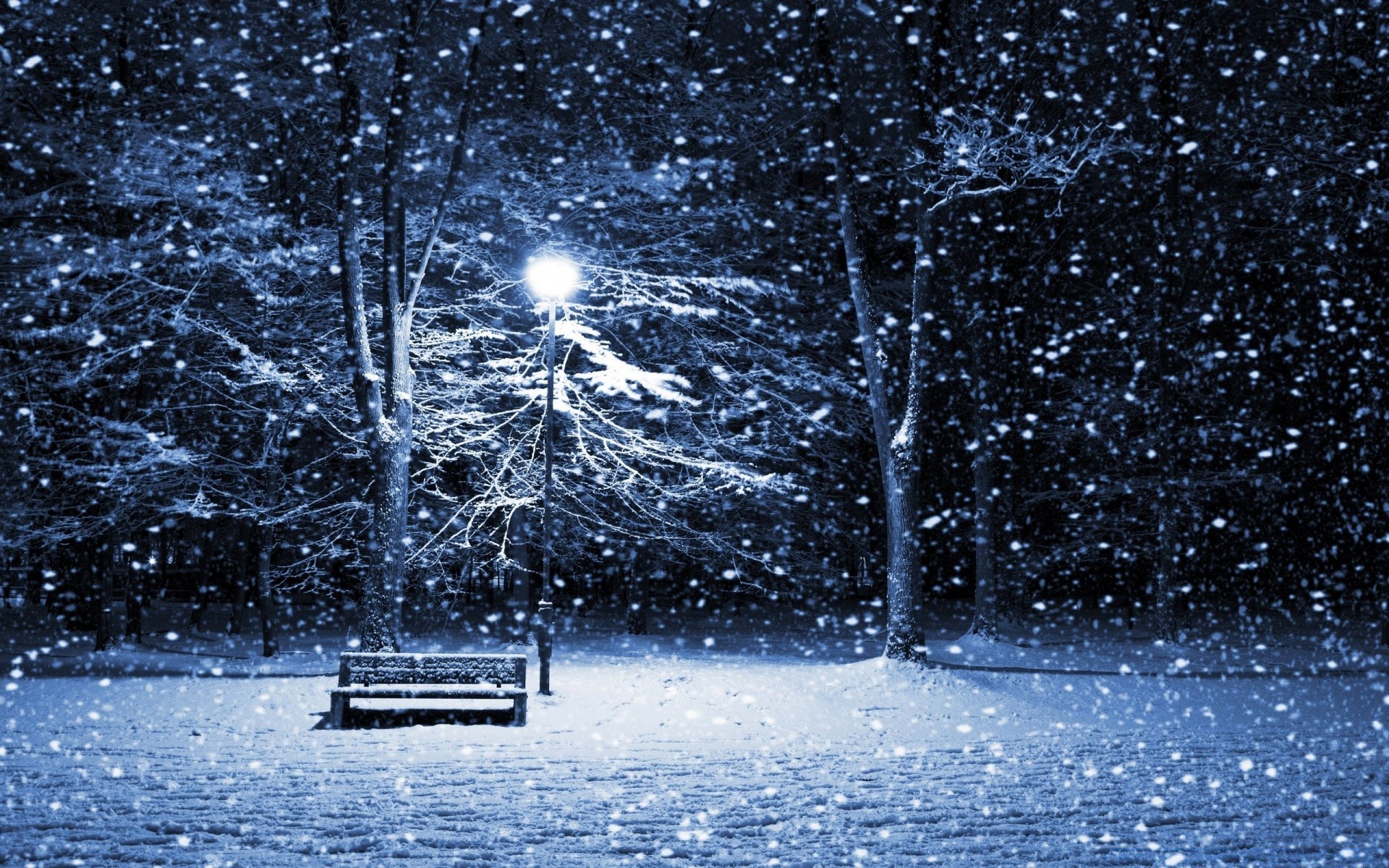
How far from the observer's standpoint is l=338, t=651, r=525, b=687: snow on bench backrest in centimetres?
1184

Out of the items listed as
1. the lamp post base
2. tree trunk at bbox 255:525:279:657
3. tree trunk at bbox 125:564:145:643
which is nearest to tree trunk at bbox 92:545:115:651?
tree trunk at bbox 125:564:145:643

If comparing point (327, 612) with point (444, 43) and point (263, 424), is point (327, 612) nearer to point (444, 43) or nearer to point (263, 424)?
point (263, 424)

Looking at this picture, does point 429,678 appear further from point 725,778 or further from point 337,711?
point 725,778

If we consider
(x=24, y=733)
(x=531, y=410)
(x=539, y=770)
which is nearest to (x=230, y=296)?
(x=531, y=410)

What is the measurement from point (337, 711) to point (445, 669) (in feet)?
4.11

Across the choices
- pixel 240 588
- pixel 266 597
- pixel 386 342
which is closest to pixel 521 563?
pixel 266 597

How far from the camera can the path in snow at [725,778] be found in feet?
20.7

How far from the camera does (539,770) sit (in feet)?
29.3

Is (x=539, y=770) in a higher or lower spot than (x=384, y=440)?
lower

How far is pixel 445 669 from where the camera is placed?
1204 cm

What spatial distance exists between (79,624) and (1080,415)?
73.4 ft

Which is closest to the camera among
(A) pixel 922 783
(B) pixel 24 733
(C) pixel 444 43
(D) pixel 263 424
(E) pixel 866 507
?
(A) pixel 922 783

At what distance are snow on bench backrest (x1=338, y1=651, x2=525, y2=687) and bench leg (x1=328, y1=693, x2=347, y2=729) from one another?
482mm

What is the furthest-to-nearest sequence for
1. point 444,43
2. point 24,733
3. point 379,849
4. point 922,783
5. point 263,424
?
point 263,424, point 444,43, point 24,733, point 922,783, point 379,849
